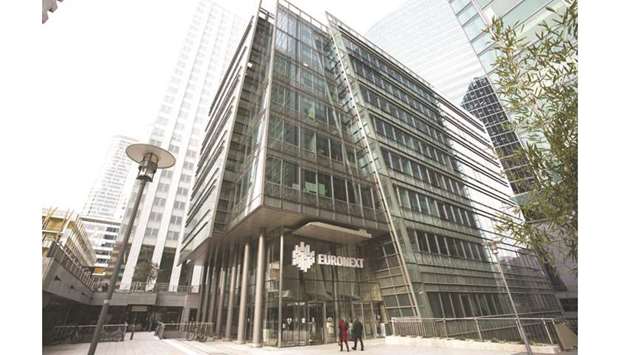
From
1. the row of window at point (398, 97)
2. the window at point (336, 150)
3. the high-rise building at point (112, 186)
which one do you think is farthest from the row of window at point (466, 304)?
the high-rise building at point (112, 186)

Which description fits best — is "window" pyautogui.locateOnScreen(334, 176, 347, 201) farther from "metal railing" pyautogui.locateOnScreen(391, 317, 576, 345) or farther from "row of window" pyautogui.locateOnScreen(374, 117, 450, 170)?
"metal railing" pyautogui.locateOnScreen(391, 317, 576, 345)

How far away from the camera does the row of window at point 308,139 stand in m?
19.8

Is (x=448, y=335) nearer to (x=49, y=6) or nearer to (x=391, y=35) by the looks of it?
(x=49, y=6)

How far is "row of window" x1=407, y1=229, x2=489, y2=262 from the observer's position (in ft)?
70.9

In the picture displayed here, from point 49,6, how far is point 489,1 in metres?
17.4

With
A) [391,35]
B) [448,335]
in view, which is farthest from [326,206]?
[391,35]

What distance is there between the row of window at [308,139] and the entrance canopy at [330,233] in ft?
20.1

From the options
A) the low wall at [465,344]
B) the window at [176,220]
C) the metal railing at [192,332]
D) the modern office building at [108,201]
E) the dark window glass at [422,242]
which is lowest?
the low wall at [465,344]

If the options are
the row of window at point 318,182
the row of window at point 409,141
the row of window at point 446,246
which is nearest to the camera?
the row of window at point 318,182

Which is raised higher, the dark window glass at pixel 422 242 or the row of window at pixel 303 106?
the row of window at pixel 303 106

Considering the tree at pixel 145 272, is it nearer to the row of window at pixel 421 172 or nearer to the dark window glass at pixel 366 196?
the dark window glass at pixel 366 196

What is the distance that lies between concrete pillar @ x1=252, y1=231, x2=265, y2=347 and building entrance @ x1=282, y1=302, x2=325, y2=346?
151 cm

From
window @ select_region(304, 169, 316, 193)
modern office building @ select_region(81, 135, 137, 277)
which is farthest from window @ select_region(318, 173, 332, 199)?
modern office building @ select_region(81, 135, 137, 277)

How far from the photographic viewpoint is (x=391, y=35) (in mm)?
93500
